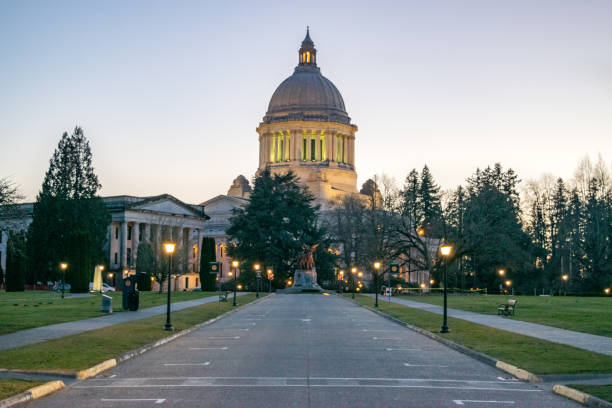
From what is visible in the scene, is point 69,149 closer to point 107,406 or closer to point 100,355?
point 100,355

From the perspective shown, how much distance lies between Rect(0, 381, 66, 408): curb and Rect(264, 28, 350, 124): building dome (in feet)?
Answer: 452

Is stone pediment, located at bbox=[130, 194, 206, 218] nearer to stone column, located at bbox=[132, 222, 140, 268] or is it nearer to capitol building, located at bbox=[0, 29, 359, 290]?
capitol building, located at bbox=[0, 29, 359, 290]

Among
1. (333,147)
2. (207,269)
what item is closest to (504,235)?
(207,269)

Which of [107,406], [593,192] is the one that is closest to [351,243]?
[593,192]

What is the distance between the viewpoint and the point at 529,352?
19.1 meters

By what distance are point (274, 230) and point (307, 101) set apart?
209 ft

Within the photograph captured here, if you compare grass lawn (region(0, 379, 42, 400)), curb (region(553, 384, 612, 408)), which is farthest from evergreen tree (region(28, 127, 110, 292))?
curb (region(553, 384, 612, 408))

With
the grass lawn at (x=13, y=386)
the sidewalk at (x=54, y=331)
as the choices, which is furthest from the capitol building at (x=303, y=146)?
the grass lawn at (x=13, y=386)

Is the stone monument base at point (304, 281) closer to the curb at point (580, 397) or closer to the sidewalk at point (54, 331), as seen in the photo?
the sidewalk at point (54, 331)

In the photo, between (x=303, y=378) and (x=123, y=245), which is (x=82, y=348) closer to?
(x=303, y=378)

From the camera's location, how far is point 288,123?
15088 cm

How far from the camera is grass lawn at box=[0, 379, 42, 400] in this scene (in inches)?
483

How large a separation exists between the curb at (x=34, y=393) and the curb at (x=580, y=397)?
8.90 m

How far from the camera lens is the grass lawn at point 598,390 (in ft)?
40.1
